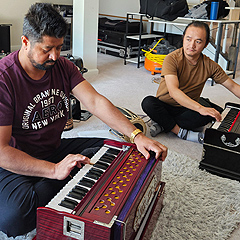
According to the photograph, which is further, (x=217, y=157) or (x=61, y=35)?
(x=217, y=157)

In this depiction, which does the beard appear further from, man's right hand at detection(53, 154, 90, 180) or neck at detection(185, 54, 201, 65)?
neck at detection(185, 54, 201, 65)

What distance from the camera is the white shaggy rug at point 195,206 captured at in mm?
1604

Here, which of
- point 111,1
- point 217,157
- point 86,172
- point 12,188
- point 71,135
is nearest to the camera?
point 86,172

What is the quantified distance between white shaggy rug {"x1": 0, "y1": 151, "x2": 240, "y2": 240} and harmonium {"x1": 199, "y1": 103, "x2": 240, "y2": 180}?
6cm

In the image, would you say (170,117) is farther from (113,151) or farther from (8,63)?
(8,63)

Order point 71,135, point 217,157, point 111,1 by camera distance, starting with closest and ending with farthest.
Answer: point 217,157 → point 71,135 → point 111,1

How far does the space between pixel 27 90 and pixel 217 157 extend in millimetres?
1259

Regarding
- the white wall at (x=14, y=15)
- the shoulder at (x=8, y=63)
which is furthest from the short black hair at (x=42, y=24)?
the white wall at (x=14, y=15)

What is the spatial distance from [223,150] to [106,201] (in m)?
1.20

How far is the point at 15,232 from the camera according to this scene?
132cm

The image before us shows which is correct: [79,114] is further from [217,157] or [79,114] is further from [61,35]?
[61,35]

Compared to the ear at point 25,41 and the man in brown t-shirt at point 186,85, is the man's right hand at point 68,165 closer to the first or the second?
the ear at point 25,41

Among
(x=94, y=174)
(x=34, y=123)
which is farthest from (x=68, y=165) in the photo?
(x=34, y=123)

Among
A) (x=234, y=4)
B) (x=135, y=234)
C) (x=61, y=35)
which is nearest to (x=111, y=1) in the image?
(x=234, y=4)
